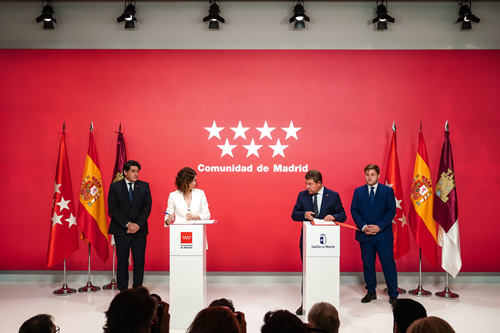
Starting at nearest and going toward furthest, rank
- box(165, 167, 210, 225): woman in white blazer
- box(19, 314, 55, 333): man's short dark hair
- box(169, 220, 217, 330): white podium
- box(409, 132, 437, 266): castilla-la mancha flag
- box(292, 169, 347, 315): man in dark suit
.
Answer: box(19, 314, 55, 333): man's short dark hair, box(169, 220, 217, 330): white podium, box(292, 169, 347, 315): man in dark suit, box(165, 167, 210, 225): woman in white blazer, box(409, 132, 437, 266): castilla-la mancha flag

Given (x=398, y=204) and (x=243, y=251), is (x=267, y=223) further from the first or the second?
(x=398, y=204)

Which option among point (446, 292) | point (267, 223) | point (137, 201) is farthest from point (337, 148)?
point (137, 201)

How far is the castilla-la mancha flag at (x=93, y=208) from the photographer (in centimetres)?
547

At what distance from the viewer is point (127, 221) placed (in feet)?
15.9

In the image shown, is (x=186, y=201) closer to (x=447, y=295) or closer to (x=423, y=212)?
(x=423, y=212)

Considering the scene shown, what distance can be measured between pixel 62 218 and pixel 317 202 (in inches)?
141

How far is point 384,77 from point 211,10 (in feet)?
9.27

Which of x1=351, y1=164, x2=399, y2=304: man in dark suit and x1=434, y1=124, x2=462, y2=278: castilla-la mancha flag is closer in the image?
x1=351, y1=164, x2=399, y2=304: man in dark suit

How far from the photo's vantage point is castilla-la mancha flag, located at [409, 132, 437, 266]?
5414 mm

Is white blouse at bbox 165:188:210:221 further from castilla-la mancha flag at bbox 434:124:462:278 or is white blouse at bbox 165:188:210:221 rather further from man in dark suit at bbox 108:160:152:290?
castilla-la mancha flag at bbox 434:124:462:278

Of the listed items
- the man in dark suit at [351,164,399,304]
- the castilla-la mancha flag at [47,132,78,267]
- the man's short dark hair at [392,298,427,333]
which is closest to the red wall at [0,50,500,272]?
the castilla-la mancha flag at [47,132,78,267]

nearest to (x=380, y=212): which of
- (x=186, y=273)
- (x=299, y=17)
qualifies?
(x=186, y=273)

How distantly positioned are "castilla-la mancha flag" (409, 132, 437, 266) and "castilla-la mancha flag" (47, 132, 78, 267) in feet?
15.9

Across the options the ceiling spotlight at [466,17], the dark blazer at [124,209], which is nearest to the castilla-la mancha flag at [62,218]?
the dark blazer at [124,209]
